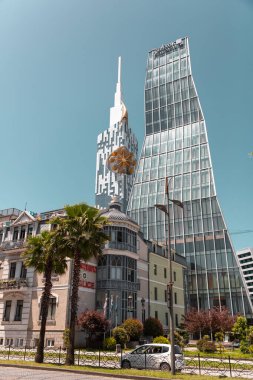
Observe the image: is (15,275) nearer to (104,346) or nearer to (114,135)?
(104,346)

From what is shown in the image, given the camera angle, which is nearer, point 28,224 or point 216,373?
point 216,373

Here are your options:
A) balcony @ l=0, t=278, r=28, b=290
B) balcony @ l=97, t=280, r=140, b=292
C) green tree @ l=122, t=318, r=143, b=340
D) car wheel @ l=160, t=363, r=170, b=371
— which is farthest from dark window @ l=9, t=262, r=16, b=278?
car wheel @ l=160, t=363, r=170, b=371

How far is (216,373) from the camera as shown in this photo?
21.3m

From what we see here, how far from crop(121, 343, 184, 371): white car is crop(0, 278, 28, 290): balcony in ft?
71.6

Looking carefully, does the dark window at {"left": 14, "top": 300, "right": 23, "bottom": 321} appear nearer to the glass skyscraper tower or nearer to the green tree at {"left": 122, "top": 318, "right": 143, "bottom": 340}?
the green tree at {"left": 122, "top": 318, "right": 143, "bottom": 340}

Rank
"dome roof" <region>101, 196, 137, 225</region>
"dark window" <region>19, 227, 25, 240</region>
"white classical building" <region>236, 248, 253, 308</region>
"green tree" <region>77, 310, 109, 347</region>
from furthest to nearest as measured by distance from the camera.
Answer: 1. "white classical building" <region>236, 248, 253, 308</region>
2. "dome roof" <region>101, 196, 137, 225</region>
3. "dark window" <region>19, 227, 25, 240</region>
4. "green tree" <region>77, 310, 109, 347</region>

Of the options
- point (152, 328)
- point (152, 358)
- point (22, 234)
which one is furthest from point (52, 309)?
point (152, 358)

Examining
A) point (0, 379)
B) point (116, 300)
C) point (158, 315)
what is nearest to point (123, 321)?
point (116, 300)

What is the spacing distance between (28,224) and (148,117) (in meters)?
83.0

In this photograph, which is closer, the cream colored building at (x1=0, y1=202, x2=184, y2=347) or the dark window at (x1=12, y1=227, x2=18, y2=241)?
the cream colored building at (x1=0, y1=202, x2=184, y2=347)

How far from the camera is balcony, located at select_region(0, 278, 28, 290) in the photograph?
42000 millimetres

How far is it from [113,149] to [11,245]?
102 metres

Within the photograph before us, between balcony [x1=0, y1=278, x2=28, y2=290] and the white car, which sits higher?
balcony [x1=0, y1=278, x2=28, y2=290]

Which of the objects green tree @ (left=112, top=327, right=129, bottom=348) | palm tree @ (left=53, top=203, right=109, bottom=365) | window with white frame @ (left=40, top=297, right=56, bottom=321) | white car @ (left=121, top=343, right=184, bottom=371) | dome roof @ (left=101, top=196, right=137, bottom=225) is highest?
dome roof @ (left=101, top=196, right=137, bottom=225)
